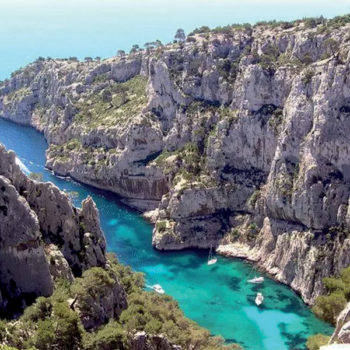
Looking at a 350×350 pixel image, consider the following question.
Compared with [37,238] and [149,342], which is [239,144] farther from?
[37,238]

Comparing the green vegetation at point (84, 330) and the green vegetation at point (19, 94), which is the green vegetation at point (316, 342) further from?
the green vegetation at point (19, 94)

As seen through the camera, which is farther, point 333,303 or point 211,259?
point 211,259

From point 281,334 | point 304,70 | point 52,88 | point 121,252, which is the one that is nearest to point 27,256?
point 281,334

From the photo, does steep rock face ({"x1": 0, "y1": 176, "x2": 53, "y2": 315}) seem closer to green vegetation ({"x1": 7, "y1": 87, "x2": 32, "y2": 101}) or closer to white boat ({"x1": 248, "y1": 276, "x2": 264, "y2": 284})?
white boat ({"x1": 248, "y1": 276, "x2": 264, "y2": 284})

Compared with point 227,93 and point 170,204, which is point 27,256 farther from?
point 227,93

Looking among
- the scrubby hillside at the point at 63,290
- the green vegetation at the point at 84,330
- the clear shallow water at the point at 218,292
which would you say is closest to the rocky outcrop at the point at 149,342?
the scrubby hillside at the point at 63,290

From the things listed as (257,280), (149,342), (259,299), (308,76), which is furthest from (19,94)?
(149,342)
